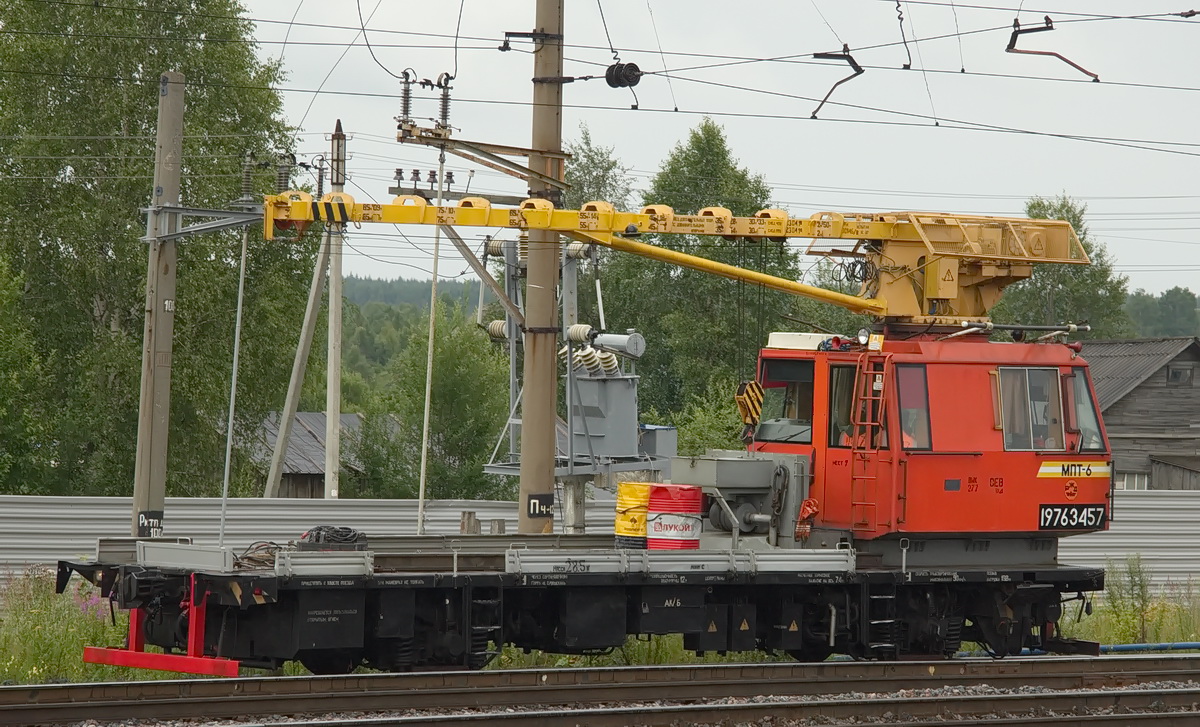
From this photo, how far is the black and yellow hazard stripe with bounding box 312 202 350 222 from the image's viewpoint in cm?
1315

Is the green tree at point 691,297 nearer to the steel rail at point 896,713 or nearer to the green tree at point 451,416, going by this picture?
the green tree at point 451,416

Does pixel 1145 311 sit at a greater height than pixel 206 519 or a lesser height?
greater

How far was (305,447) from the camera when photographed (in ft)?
154

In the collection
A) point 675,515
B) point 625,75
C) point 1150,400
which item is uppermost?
point 625,75

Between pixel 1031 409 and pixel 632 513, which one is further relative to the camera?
pixel 1031 409

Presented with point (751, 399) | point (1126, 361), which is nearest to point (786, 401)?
point (751, 399)

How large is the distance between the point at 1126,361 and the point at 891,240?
103 feet

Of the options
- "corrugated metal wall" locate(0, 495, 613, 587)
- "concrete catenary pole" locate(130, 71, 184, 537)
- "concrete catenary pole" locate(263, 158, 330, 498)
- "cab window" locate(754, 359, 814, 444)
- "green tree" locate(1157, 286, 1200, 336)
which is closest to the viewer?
"cab window" locate(754, 359, 814, 444)

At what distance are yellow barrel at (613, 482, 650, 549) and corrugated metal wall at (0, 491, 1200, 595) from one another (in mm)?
7474

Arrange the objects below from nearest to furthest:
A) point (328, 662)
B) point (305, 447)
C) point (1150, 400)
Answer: point (328, 662)
point (1150, 400)
point (305, 447)

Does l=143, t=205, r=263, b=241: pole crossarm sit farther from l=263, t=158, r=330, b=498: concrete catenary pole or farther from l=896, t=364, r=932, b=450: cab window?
l=263, t=158, r=330, b=498: concrete catenary pole

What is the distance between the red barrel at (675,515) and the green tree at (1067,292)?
53034 millimetres

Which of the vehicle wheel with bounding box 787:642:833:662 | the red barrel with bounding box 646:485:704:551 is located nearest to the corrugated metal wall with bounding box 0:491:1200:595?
the vehicle wheel with bounding box 787:642:833:662

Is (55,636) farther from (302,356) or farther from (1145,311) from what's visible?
(1145,311)
